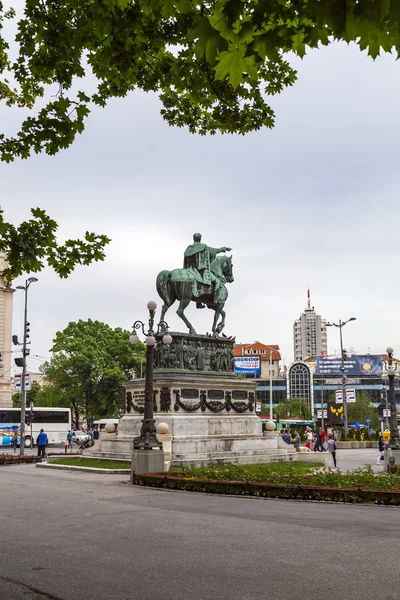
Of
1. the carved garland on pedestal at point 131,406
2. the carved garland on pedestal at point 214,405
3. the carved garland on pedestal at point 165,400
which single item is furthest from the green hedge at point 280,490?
the carved garland on pedestal at point 131,406

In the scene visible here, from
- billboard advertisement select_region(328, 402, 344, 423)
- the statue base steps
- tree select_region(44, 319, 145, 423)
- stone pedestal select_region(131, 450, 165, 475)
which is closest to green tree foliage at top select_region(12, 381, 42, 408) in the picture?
tree select_region(44, 319, 145, 423)

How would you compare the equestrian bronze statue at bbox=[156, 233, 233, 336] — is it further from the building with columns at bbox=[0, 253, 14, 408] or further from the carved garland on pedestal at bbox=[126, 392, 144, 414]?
the building with columns at bbox=[0, 253, 14, 408]

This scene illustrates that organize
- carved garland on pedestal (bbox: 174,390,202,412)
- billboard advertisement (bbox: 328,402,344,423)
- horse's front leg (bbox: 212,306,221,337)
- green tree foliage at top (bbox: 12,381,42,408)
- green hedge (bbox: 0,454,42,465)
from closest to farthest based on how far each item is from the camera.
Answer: carved garland on pedestal (bbox: 174,390,202,412)
green hedge (bbox: 0,454,42,465)
horse's front leg (bbox: 212,306,221,337)
billboard advertisement (bbox: 328,402,344,423)
green tree foliage at top (bbox: 12,381,42,408)

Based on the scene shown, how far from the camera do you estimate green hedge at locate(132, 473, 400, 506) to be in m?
14.3

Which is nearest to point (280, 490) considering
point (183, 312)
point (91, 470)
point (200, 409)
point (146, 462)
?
point (146, 462)

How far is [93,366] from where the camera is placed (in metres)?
60.3

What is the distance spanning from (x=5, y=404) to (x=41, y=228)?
186 ft

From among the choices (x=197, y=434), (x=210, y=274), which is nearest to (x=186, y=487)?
(x=197, y=434)

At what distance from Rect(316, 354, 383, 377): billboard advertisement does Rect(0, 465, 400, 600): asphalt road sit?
11002cm

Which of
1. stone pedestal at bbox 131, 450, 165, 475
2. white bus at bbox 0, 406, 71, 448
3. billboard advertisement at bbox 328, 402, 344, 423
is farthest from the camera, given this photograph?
white bus at bbox 0, 406, 71, 448

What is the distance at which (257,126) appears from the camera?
33.2ft

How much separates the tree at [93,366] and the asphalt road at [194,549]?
45.4 metres

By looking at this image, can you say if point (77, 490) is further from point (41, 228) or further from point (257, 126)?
point (257, 126)

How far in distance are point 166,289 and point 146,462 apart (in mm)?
11087
